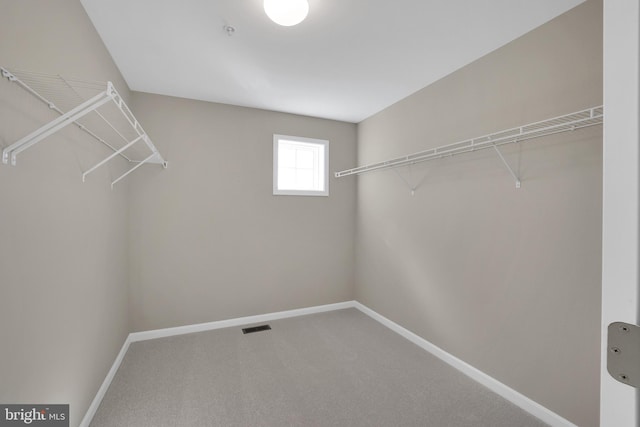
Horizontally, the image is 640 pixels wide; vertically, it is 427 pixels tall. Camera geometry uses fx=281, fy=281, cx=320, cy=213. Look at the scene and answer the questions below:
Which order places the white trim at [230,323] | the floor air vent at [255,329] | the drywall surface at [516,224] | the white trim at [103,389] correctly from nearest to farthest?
the drywall surface at [516,224]
the white trim at [103,389]
the white trim at [230,323]
the floor air vent at [255,329]

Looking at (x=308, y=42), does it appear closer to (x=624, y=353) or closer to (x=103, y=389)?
(x=624, y=353)

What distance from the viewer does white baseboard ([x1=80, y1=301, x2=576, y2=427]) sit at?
1787 mm

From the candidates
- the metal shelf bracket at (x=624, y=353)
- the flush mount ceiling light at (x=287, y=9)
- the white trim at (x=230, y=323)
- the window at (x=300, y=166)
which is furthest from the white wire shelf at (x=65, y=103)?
the white trim at (x=230, y=323)

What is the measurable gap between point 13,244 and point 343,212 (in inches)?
122

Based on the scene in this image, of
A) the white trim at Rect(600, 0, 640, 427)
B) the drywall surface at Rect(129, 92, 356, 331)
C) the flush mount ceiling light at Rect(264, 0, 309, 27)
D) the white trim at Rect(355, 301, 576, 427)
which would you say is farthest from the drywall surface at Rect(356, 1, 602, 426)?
the flush mount ceiling light at Rect(264, 0, 309, 27)

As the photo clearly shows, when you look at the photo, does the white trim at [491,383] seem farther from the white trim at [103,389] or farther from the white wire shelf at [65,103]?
the white wire shelf at [65,103]

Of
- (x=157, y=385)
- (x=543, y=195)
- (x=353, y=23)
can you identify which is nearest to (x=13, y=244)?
(x=157, y=385)

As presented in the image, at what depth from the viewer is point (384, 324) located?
128 inches

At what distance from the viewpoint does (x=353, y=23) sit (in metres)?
1.81

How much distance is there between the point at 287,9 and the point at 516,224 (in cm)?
197

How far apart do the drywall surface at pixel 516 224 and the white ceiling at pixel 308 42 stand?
26 centimetres

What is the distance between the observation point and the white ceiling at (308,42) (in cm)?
167

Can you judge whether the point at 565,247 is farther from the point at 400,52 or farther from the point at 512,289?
the point at 400,52

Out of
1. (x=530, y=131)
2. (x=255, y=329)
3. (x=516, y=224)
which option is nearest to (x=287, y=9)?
(x=530, y=131)
